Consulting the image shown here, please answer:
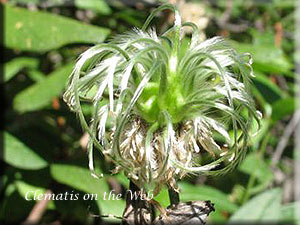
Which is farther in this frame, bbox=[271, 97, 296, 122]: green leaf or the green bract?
bbox=[271, 97, 296, 122]: green leaf

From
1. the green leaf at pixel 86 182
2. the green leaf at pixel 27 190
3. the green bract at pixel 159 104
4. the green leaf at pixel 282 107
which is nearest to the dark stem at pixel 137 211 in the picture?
the green bract at pixel 159 104

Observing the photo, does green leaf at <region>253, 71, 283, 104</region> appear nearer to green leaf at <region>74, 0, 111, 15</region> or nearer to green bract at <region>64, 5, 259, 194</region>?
green leaf at <region>74, 0, 111, 15</region>

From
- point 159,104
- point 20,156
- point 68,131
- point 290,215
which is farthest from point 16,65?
point 159,104

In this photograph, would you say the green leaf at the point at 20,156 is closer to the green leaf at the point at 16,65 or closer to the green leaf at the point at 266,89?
the green leaf at the point at 16,65

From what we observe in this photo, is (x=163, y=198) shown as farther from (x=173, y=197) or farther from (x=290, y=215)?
(x=290, y=215)

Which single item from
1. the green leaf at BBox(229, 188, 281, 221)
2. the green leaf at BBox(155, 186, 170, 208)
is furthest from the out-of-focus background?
the green leaf at BBox(155, 186, 170, 208)
